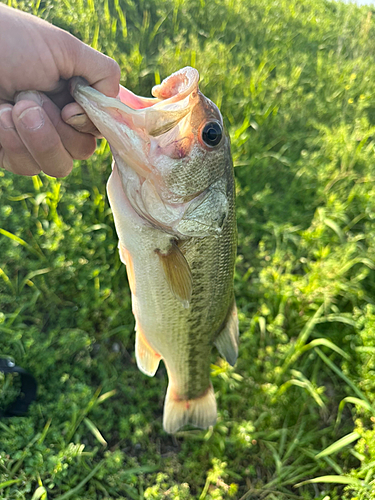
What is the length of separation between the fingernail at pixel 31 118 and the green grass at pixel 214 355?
1062 mm

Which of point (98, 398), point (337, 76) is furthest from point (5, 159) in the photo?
point (337, 76)

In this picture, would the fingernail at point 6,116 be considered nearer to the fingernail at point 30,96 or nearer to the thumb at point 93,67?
the fingernail at point 30,96

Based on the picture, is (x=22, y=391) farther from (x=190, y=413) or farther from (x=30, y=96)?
(x=30, y=96)

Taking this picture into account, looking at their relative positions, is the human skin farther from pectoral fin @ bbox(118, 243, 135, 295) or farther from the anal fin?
the anal fin

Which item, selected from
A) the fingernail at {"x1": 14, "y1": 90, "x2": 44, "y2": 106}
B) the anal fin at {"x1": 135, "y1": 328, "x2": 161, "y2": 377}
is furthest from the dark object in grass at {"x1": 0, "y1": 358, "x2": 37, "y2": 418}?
the fingernail at {"x1": 14, "y1": 90, "x2": 44, "y2": 106}

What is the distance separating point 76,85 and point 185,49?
297 centimetres

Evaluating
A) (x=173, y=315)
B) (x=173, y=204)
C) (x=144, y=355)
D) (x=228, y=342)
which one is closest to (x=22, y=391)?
(x=144, y=355)

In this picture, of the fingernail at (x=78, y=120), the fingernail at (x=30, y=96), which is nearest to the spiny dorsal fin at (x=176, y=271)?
the fingernail at (x=78, y=120)

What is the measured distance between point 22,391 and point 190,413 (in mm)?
1050

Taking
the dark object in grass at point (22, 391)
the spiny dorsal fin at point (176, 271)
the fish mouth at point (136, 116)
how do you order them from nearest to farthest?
the fish mouth at point (136, 116) → the spiny dorsal fin at point (176, 271) → the dark object in grass at point (22, 391)

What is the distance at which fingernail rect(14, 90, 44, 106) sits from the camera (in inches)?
49.6

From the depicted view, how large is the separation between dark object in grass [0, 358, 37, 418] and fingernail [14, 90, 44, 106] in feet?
4.86

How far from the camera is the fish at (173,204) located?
47.3 inches

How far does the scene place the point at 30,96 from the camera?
4.16 feet
